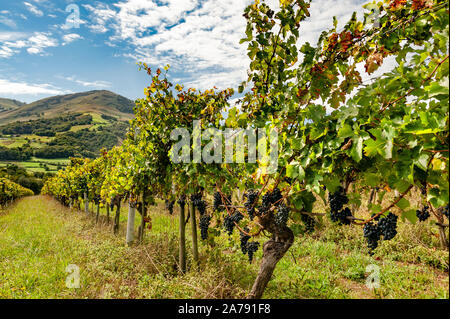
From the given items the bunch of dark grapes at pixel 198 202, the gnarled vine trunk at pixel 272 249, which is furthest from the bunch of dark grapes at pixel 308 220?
the bunch of dark grapes at pixel 198 202

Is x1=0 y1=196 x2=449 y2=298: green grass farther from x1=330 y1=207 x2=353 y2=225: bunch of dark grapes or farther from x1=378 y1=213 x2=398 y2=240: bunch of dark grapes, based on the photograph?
x1=378 y1=213 x2=398 y2=240: bunch of dark grapes

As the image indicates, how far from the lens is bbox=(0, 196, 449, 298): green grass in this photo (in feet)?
12.6

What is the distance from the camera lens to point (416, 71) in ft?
4.52

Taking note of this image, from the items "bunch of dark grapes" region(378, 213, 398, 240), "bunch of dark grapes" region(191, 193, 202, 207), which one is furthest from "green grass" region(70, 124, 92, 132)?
"bunch of dark grapes" region(378, 213, 398, 240)

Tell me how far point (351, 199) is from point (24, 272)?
249 inches

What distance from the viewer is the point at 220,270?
4230 mm

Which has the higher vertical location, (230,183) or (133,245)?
(230,183)

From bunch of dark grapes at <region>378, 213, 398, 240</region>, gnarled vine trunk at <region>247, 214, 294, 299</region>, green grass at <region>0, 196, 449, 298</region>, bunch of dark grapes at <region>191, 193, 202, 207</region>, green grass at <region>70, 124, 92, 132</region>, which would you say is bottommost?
green grass at <region>0, 196, 449, 298</region>

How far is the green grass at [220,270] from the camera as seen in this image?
3836 mm

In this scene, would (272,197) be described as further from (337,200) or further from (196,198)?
(196,198)
